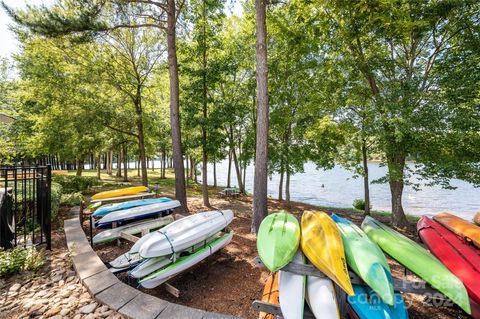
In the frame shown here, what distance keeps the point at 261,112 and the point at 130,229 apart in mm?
4118

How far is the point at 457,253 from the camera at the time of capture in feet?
9.15

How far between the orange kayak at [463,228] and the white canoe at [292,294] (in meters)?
2.50

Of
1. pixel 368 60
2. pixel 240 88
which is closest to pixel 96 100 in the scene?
pixel 240 88

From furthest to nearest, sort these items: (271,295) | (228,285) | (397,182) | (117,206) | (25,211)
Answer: (397,182)
(117,206)
(25,211)
(228,285)
(271,295)

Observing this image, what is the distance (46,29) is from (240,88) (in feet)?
27.1

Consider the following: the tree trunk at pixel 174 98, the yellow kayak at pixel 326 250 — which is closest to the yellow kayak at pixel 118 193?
the tree trunk at pixel 174 98

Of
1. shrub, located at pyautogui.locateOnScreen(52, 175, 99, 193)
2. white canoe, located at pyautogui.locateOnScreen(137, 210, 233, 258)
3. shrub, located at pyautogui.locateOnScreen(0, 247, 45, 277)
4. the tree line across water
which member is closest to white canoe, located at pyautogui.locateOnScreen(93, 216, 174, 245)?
shrub, located at pyautogui.locateOnScreen(0, 247, 45, 277)

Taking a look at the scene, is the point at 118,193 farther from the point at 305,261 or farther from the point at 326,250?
the point at 326,250

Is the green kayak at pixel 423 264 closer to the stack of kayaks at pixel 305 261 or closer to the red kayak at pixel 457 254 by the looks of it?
the red kayak at pixel 457 254

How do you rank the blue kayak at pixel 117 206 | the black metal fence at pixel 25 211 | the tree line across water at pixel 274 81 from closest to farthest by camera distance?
the black metal fence at pixel 25 211
the blue kayak at pixel 117 206
the tree line across water at pixel 274 81

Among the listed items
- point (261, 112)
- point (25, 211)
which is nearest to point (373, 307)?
point (261, 112)

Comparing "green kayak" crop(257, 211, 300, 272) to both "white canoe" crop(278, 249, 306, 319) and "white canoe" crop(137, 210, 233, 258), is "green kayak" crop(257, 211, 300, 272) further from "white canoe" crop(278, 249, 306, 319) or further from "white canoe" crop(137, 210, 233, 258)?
"white canoe" crop(137, 210, 233, 258)

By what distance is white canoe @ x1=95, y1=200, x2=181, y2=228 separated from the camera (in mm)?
4633

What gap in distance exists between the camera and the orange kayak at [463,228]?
2.97 meters
